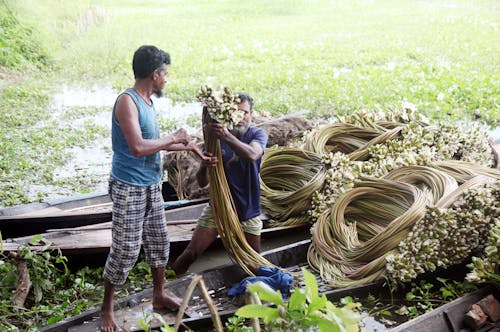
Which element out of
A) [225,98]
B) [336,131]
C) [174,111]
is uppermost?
[225,98]

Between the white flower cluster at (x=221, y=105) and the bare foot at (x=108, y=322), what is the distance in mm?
1380

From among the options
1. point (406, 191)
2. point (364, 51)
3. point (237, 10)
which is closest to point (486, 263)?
point (406, 191)

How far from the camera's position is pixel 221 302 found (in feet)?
15.0

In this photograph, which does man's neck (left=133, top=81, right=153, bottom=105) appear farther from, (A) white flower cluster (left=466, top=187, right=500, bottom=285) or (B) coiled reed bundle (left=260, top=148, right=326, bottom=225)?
(A) white flower cluster (left=466, top=187, right=500, bottom=285)

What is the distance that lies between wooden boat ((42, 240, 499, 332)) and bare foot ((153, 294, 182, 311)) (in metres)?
0.05

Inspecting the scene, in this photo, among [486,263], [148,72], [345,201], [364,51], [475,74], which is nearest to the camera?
[148,72]

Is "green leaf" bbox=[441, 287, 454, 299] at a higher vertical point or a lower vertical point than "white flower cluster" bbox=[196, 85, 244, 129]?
lower

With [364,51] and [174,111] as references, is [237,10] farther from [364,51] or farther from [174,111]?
[174,111]

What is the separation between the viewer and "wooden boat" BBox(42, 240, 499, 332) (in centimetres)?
399

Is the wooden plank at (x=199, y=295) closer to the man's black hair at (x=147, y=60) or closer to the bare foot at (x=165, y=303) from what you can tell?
the bare foot at (x=165, y=303)

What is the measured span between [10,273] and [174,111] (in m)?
6.95

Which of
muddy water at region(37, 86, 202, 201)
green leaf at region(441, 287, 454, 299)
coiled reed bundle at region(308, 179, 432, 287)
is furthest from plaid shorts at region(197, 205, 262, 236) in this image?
muddy water at region(37, 86, 202, 201)

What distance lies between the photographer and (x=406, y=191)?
5098mm

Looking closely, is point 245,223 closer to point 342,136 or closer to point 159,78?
point 159,78
